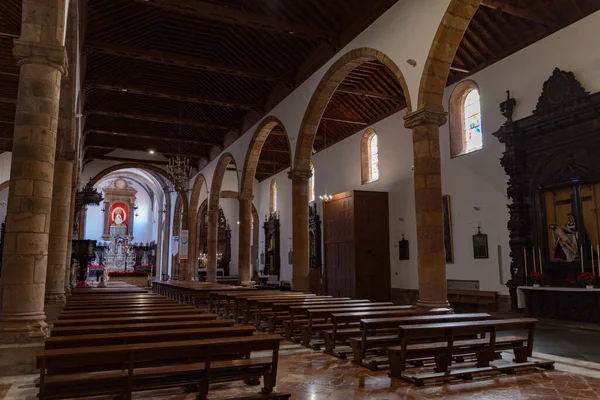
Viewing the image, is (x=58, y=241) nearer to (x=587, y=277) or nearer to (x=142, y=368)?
(x=142, y=368)

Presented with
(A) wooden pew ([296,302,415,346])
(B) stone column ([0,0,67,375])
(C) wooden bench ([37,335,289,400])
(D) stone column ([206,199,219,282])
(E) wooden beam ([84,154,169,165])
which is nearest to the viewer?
(C) wooden bench ([37,335,289,400])

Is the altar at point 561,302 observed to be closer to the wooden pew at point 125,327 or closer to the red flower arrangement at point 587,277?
the red flower arrangement at point 587,277

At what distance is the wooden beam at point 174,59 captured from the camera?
1214 cm

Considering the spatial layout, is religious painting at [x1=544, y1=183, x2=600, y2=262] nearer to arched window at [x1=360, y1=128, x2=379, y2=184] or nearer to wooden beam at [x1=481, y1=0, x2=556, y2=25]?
wooden beam at [x1=481, y1=0, x2=556, y2=25]

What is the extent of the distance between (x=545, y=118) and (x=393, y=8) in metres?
4.01

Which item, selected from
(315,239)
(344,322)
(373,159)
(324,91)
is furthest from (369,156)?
(344,322)

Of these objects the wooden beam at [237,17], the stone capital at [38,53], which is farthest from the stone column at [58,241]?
the stone capital at [38,53]

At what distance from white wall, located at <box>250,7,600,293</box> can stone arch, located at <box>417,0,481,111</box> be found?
3.10 metres

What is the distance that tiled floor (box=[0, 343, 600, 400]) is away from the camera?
438 centimetres

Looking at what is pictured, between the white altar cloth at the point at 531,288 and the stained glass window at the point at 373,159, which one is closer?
the white altar cloth at the point at 531,288

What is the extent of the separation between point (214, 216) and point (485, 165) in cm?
1219

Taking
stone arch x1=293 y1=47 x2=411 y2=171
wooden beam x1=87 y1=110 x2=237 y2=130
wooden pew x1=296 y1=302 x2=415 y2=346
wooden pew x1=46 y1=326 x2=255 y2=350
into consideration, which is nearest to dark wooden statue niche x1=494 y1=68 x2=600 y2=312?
stone arch x1=293 y1=47 x2=411 y2=171

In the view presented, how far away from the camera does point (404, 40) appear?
9156 mm

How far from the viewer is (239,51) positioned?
1352 centimetres
